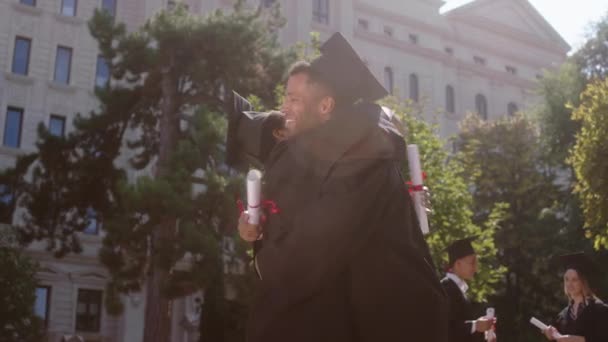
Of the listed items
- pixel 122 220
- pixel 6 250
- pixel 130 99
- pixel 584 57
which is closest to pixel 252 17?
pixel 130 99

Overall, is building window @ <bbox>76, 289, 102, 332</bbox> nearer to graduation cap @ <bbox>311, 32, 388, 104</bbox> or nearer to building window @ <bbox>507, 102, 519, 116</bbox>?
building window @ <bbox>507, 102, 519, 116</bbox>

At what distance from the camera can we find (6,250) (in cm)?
2384

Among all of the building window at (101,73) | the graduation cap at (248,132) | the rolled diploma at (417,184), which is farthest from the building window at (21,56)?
the rolled diploma at (417,184)

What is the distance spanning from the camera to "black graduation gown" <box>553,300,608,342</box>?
8.29 meters

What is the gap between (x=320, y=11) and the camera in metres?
43.0

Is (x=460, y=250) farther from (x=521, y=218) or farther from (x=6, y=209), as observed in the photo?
(x=521, y=218)

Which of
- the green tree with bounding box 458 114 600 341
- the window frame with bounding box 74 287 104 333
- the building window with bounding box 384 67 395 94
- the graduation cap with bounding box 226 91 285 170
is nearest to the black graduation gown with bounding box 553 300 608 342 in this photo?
the graduation cap with bounding box 226 91 285 170

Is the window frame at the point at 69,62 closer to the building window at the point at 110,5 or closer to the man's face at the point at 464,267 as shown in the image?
the building window at the point at 110,5

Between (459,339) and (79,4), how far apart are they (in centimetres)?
3126

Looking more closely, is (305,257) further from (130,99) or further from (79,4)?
(79,4)

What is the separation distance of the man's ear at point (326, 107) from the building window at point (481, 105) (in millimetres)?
44963

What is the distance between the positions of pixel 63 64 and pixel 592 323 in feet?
98.0

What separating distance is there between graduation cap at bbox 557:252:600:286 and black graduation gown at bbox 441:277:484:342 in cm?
165

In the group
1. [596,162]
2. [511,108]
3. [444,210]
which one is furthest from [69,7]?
[511,108]
